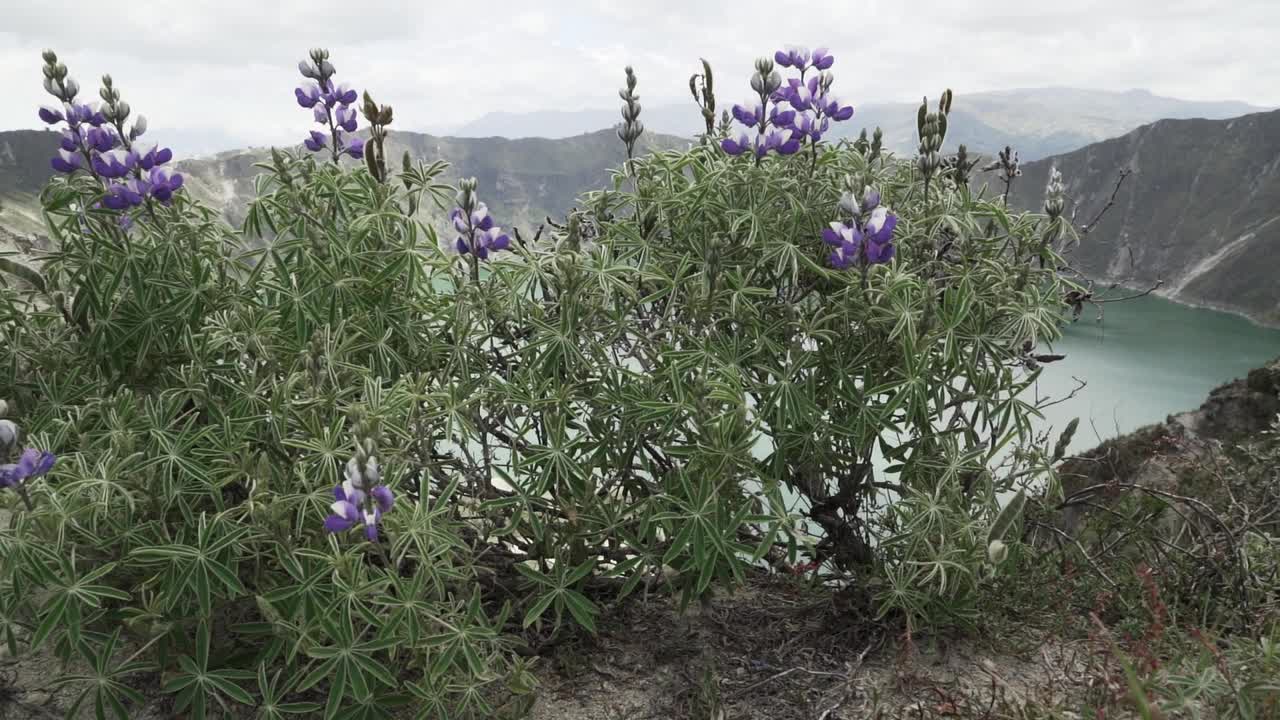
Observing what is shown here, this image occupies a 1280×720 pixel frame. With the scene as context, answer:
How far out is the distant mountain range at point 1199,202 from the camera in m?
56.9

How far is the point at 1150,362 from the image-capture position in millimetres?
42375

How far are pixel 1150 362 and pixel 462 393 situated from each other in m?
48.1

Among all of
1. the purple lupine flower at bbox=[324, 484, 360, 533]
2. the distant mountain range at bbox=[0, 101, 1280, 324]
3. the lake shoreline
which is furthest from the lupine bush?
the lake shoreline

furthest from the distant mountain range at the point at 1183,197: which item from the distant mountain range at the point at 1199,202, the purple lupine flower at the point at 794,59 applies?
the purple lupine flower at the point at 794,59

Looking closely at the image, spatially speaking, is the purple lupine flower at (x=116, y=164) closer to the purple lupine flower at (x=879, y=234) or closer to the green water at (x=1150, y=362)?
the purple lupine flower at (x=879, y=234)

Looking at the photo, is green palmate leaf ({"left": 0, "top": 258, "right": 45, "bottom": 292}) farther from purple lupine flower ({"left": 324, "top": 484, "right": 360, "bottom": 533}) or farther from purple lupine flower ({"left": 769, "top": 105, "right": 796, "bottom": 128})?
purple lupine flower ({"left": 769, "top": 105, "right": 796, "bottom": 128})

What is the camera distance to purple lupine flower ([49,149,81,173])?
346 cm

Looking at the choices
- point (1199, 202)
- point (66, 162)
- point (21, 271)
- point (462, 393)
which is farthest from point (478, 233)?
point (1199, 202)

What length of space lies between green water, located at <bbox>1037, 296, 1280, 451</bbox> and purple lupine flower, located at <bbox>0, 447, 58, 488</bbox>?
29.1 m

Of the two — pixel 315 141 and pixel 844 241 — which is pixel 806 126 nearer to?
pixel 844 241

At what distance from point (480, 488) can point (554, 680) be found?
101cm

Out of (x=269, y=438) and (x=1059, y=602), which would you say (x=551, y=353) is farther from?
(x=1059, y=602)

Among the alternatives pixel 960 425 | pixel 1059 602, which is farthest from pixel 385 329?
pixel 1059 602

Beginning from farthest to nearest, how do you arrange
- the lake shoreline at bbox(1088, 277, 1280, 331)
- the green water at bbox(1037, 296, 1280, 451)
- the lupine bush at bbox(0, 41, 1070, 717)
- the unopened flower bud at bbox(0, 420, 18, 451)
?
the lake shoreline at bbox(1088, 277, 1280, 331) → the green water at bbox(1037, 296, 1280, 451) → the lupine bush at bbox(0, 41, 1070, 717) → the unopened flower bud at bbox(0, 420, 18, 451)
